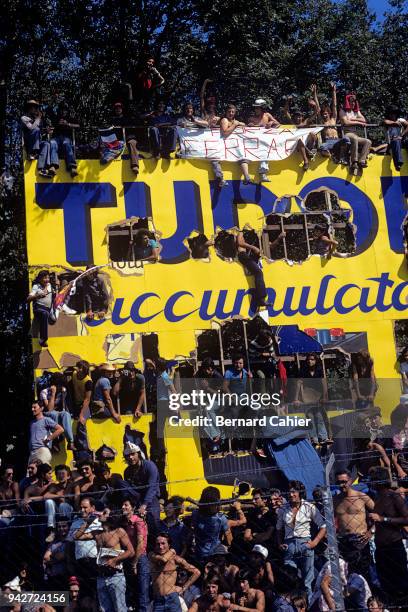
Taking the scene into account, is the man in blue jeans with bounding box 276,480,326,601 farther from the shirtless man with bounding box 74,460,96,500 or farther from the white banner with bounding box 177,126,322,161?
the white banner with bounding box 177,126,322,161

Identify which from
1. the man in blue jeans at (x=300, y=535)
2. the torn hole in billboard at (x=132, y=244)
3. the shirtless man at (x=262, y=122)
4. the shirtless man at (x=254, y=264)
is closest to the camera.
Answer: the man in blue jeans at (x=300, y=535)

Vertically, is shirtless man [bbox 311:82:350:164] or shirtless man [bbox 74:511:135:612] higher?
shirtless man [bbox 311:82:350:164]

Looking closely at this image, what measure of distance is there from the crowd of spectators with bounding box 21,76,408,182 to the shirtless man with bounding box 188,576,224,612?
8.39 meters

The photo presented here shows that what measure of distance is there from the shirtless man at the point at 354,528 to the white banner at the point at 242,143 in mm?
7872

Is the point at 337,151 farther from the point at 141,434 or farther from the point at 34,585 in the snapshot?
the point at 34,585

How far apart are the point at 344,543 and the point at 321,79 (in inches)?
711

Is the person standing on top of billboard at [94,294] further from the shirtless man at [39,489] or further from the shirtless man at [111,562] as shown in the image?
the shirtless man at [111,562]

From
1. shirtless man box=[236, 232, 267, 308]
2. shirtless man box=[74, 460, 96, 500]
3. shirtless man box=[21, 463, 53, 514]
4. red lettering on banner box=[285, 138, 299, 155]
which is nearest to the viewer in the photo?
shirtless man box=[21, 463, 53, 514]

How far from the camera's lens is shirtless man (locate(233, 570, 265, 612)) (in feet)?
37.6

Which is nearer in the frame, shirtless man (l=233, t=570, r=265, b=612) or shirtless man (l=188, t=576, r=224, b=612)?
shirtless man (l=188, t=576, r=224, b=612)

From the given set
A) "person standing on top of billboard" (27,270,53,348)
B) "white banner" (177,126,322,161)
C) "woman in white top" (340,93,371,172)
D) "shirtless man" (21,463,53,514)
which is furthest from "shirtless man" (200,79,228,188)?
"shirtless man" (21,463,53,514)

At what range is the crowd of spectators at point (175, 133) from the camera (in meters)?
17.4

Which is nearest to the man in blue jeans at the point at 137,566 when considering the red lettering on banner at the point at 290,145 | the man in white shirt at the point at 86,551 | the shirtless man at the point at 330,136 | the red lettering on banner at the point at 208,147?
the man in white shirt at the point at 86,551

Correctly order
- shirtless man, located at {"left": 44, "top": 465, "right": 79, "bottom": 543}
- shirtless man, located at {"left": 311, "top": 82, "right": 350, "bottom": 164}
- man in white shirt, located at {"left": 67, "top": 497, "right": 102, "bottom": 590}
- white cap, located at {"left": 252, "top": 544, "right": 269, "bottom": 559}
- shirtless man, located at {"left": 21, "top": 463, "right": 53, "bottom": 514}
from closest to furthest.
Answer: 1. man in white shirt, located at {"left": 67, "top": 497, "right": 102, "bottom": 590}
2. white cap, located at {"left": 252, "top": 544, "right": 269, "bottom": 559}
3. shirtless man, located at {"left": 44, "top": 465, "right": 79, "bottom": 543}
4. shirtless man, located at {"left": 21, "top": 463, "right": 53, "bottom": 514}
5. shirtless man, located at {"left": 311, "top": 82, "right": 350, "bottom": 164}
